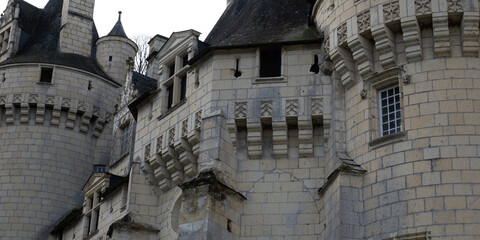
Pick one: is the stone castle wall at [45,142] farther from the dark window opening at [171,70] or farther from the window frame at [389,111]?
the window frame at [389,111]

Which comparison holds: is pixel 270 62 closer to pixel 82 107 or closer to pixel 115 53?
pixel 82 107

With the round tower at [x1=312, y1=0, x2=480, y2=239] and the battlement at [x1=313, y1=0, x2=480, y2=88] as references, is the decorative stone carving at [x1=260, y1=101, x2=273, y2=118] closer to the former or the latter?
the round tower at [x1=312, y1=0, x2=480, y2=239]

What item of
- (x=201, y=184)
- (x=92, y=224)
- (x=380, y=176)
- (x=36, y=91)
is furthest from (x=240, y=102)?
(x=36, y=91)

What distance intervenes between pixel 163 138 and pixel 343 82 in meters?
Result: 5.44

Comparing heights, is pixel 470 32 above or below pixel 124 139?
below

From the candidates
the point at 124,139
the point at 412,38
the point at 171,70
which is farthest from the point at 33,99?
the point at 412,38

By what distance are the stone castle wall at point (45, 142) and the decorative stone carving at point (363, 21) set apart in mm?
15600

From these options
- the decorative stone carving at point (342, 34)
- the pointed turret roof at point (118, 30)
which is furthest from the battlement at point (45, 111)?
the decorative stone carving at point (342, 34)

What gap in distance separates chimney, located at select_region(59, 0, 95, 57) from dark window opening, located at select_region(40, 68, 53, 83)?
137cm

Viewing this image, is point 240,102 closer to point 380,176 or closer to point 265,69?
point 265,69

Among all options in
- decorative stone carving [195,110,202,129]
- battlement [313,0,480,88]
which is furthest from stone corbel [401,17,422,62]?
decorative stone carving [195,110,202,129]

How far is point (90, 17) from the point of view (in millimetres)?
35500

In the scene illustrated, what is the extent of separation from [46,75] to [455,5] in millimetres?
19097

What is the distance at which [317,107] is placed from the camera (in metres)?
20.0
